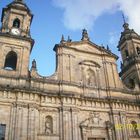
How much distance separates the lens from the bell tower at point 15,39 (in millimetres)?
19516

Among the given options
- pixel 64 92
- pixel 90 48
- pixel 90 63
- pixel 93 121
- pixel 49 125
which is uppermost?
pixel 90 48

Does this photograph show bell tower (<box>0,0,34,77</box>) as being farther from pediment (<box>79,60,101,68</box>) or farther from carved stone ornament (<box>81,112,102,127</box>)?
carved stone ornament (<box>81,112,102,127</box>)

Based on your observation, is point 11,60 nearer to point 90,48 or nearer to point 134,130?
point 90,48

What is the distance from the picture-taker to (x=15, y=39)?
2086 centimetres

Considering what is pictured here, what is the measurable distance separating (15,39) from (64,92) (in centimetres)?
635

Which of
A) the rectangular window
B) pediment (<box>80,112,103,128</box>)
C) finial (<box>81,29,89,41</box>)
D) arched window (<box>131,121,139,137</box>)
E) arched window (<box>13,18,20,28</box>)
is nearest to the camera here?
the rectangular window

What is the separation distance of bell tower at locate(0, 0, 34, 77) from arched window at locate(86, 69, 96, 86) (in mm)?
5716

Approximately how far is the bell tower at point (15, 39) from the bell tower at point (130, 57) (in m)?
10.8

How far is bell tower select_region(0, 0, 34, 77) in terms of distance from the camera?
768 inches

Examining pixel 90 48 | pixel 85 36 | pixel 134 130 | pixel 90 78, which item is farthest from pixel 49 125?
pixel 85 36

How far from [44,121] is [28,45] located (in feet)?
22.7

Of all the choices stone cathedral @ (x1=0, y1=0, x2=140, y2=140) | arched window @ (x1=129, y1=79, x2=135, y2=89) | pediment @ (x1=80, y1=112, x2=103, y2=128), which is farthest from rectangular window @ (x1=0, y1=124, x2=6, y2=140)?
arched window @ (x1=129, y1=79, x2=135, y2=89)

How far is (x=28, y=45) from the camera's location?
21016 millimetres

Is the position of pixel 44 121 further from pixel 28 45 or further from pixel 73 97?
pixel 28 45
